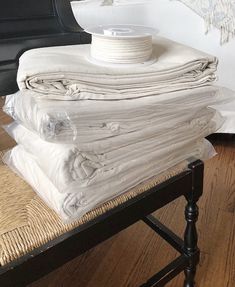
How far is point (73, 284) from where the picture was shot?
0.97m

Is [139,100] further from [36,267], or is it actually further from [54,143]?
[36,267]

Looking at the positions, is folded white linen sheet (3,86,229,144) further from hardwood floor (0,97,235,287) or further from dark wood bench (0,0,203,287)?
hardwood floor (0,97,235,287)

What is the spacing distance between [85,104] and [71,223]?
0.21 meters

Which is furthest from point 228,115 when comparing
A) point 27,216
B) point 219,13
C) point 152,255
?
point 27,216

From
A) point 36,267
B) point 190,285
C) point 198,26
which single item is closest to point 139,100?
point 36,267

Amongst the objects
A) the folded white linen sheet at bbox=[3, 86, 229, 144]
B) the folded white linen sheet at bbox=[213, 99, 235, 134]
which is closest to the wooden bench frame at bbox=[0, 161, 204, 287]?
the folded white linen sheet at bbox=[3, 86, 229, 144]

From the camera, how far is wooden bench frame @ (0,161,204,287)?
536mm

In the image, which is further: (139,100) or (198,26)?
(198,26)

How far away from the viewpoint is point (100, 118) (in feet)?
1.87

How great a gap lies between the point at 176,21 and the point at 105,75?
99 cm

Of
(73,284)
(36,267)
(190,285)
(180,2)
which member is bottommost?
(73,284)

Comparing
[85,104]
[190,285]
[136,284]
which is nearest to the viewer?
[85,104]

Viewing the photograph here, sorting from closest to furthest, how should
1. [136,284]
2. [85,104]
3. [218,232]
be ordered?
[85,104], [136,284], [218,232]

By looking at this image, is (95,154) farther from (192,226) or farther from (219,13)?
(219,13)
